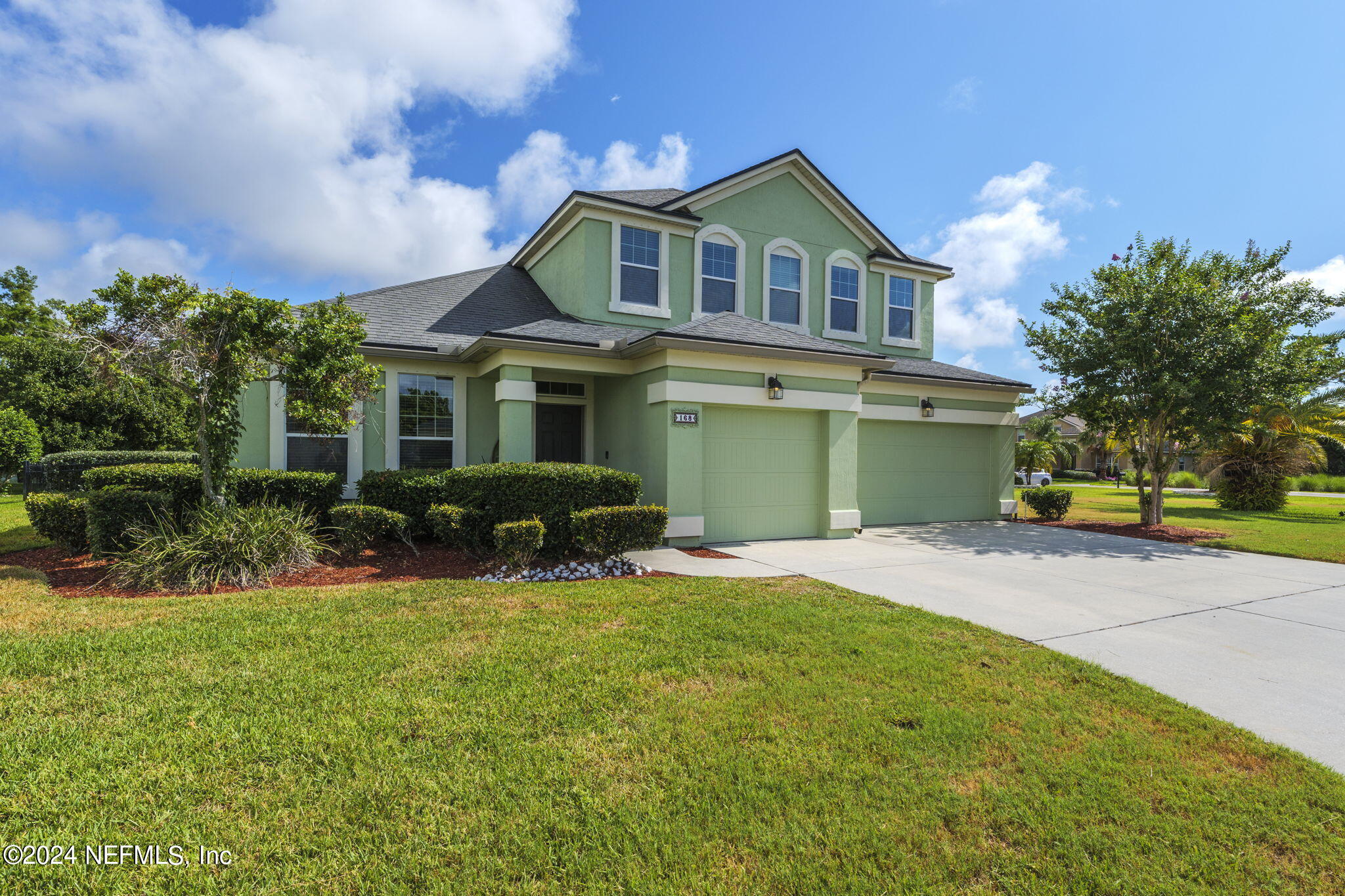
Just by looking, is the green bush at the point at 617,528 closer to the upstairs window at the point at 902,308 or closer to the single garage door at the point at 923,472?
the single garage door at the point at 923,472

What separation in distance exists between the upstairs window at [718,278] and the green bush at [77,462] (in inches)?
528

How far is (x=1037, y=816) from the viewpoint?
2.78 m

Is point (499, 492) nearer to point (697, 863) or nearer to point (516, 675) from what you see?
point (516, 675)

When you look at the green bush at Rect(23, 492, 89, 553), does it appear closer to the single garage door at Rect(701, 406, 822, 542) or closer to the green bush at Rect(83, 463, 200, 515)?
the green bush at Rect(83, 463, 200, 515)

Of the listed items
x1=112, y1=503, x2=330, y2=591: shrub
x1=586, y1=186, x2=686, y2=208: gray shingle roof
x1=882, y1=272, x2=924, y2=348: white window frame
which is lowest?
x1=112, y1=503, x2=330, y2=591: shrub

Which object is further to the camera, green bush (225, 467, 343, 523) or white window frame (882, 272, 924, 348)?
white window frame (882, 272, 924, 348)

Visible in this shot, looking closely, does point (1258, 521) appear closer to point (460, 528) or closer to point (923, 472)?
point (923, 472)

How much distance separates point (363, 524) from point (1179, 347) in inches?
612

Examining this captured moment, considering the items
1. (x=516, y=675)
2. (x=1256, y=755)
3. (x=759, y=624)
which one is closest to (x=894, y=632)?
(x=759, y=624)

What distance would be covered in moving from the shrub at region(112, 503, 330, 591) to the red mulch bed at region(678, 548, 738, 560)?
524 centimetres

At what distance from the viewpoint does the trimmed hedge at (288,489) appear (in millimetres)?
9336

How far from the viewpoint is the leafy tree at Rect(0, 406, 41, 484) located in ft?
63.8

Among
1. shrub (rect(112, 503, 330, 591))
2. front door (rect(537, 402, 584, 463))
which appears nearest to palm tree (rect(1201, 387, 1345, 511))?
front door (rect(537, 402, 584, 463))

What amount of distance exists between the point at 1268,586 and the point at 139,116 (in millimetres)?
17832
